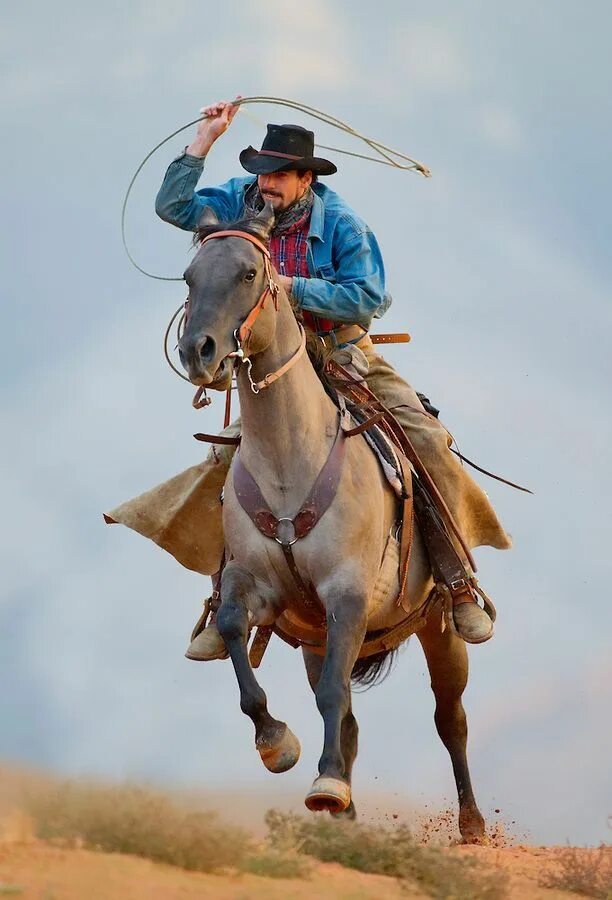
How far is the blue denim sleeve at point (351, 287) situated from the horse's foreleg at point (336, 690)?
1.79 metres

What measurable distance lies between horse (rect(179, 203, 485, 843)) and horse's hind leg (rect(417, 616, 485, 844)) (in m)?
1.66

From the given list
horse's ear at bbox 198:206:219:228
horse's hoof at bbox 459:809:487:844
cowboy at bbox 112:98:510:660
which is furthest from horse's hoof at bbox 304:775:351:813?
horse's hoof at bbox 459:809:487:844

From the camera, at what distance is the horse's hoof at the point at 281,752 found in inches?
329

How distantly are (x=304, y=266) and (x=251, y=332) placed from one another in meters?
1.52

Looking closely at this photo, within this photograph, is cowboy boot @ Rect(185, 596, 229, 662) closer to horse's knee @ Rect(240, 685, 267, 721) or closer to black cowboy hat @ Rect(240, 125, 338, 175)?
horse's knee @ Rect(240, 685, 267, 721)

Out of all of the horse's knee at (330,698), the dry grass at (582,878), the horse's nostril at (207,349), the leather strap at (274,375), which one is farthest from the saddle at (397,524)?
the dry grass at (582,878)

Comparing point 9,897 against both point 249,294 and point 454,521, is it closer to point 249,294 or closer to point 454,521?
point 249,294

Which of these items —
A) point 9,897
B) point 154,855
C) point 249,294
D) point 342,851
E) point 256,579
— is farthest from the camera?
point 256,579

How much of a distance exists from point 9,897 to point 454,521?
5003 mm

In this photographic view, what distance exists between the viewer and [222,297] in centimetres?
816

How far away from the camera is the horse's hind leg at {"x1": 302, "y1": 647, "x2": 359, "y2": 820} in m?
10.3

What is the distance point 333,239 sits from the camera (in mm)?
9859

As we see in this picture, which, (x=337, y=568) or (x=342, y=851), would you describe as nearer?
(x=342, y=851)

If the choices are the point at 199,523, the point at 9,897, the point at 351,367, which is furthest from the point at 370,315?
the point at 9,897
